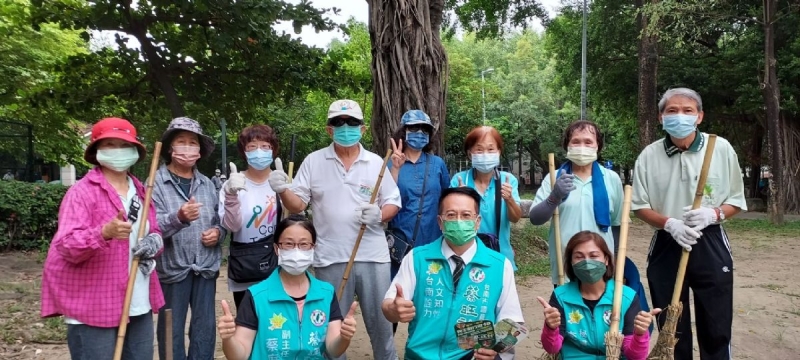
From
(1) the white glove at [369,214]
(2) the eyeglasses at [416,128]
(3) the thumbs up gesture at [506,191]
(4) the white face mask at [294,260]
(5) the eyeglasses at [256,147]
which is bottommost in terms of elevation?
(4) the white face mask at [294,260]

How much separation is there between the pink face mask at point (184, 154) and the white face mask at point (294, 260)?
950 millimetres

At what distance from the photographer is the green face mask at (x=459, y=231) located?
2.79 metres

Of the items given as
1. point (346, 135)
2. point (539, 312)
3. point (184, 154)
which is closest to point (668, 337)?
point (346, 135)

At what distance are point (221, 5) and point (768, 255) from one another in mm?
9923

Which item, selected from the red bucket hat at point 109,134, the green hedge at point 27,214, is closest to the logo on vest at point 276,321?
the red bucket hat at point 109,134

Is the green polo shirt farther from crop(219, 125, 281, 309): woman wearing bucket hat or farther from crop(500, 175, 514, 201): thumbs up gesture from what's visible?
crop(219, 125, 281, 309): woman wearing bucket hat

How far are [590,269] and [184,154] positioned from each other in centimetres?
226

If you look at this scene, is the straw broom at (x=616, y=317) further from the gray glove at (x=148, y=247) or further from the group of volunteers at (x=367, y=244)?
the gray glove at (x=148, y=247)

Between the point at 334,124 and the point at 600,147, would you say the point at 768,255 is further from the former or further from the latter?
the point at 334,124

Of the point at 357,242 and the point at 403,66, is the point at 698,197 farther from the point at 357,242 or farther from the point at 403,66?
the point at 403,66

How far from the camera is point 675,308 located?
115 inches

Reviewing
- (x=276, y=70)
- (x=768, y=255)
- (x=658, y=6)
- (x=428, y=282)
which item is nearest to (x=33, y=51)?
(x=276, y=70)

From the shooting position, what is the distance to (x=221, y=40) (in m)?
9.15

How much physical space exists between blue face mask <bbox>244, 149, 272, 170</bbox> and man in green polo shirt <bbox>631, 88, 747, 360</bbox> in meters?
2.19
